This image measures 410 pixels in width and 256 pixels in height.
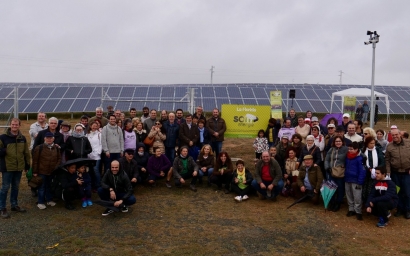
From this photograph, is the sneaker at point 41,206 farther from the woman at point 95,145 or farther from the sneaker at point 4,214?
the woman at point 95,145

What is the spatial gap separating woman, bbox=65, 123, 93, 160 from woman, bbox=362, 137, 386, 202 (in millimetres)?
5534

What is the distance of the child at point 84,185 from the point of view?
23.1 ft

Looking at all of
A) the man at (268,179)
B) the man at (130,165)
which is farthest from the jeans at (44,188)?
the man at (268,179)

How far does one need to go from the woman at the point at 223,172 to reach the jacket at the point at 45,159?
354 centimetres

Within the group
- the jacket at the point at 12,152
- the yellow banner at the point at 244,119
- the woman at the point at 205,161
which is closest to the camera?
the jacket at the point at 12,152

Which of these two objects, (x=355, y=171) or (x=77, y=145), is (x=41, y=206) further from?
(x=355, y=171)

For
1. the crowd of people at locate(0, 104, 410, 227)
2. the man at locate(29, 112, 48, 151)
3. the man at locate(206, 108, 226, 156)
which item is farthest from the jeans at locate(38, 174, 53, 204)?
the man at locate(206, 108, 226, 156)

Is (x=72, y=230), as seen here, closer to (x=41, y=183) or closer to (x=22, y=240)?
(x=22, y=240)

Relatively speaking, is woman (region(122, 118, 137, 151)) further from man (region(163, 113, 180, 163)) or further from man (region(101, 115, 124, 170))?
man (region(163, 113, 180, 163))

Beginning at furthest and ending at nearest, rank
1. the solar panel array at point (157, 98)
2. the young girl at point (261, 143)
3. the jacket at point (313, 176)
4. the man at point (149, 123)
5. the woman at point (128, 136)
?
the solar panel array at point (157, 98) < the young girl at point (261, 143) < the man at point (149, 123) < the woman at point (128, 136) < the jacket at point (313, 176)

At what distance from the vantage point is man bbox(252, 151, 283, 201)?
7543mm

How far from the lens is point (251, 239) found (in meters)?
5.60

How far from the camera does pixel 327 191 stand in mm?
7031

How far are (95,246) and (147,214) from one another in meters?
1.58
